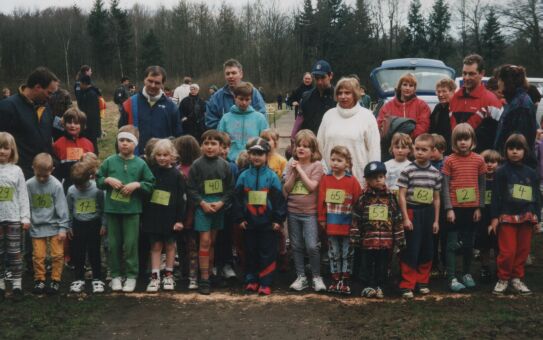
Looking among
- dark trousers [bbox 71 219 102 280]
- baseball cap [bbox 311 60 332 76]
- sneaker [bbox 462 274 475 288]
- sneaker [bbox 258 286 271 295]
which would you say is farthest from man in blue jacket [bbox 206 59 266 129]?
sneaker [bbox 462 274 475 288]

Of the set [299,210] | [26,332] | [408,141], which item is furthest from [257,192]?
[26,332]

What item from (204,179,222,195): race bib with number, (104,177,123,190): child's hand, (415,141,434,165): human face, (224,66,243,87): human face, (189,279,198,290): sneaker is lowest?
(189,279,198,290): sneaker

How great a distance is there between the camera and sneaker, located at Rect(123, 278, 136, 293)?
5.34 metres

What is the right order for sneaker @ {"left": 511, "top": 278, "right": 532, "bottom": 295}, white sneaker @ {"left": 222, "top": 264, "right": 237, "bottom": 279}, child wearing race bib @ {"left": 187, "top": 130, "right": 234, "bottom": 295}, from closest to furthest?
sneaker @ {"left": 511, "top": 278, "right": 532, "bottom": 295}, child wearing race bib @ {"left": 187, "top": 130, "right": 234, "bottom": 295}, white sneaker @ {"left": 222, "top": 264, "right": 237, "bottom": 279}

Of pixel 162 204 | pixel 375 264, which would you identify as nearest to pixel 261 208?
pixel 162 204

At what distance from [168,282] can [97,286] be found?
2.22 feet

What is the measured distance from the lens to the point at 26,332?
4312mm

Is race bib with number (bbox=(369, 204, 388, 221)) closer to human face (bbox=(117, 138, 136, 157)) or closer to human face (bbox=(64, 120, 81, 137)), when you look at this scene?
human face (bbox=(117, 138, 136, 157))

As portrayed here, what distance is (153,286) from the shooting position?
211 inches

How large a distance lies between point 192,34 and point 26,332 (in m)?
68.0

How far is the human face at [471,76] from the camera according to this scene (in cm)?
598

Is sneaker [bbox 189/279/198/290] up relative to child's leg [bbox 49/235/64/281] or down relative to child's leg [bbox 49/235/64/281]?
down

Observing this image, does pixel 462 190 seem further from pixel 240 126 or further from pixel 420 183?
pixel 240 126

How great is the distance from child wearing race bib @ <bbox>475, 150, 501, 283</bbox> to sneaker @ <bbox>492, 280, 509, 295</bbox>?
335 mm
